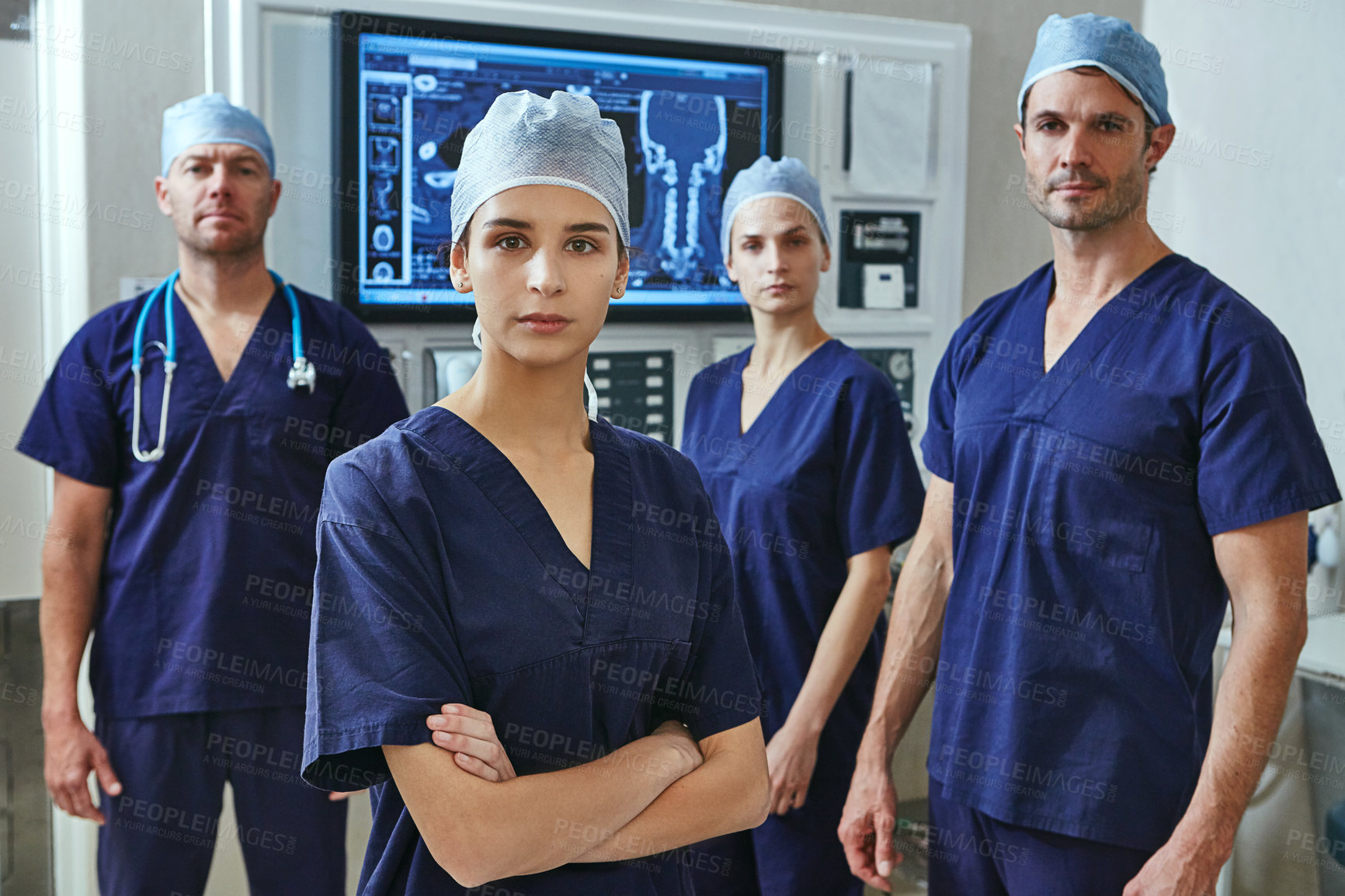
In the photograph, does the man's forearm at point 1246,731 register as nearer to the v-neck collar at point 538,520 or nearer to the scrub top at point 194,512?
the v-neck collar at point 538,520

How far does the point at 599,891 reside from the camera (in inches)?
38.0

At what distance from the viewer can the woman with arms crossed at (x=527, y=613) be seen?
89 cm

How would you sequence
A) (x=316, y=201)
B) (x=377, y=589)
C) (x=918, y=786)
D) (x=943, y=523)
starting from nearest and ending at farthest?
(x=377, y=589) < (x=943, y=523) < (x=316, y=201) < (x=918, y=786)

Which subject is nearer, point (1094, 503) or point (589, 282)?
point (589, 282)

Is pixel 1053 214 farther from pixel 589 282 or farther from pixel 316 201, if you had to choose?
pixel 316 201

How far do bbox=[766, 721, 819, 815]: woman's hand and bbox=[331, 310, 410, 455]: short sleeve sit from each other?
33.5 inches

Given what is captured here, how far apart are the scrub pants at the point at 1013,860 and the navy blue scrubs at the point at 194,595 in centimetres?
99

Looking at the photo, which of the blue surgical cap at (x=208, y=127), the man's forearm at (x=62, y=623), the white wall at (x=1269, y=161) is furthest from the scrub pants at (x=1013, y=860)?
the white wall at (x=1269, y=161)

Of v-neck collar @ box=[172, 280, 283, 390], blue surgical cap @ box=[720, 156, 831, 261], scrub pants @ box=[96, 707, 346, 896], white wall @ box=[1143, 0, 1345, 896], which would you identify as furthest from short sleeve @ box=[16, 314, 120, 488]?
white wall @ box=[1143, 0, 1345, 896]

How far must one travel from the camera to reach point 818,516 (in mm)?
1770

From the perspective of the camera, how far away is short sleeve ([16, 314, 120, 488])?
69.1 inches

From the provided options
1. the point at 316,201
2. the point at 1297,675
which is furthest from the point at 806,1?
the point at 1297,675

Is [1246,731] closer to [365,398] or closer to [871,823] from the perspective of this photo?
[871,823]

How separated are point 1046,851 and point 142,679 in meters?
1.37
